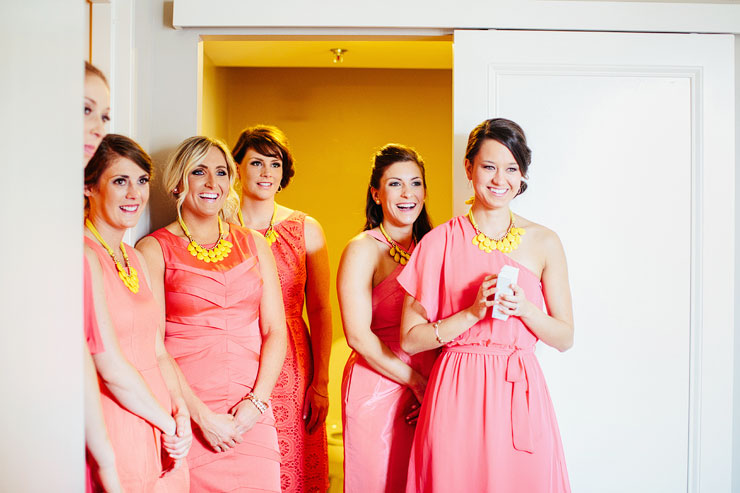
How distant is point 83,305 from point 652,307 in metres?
1.87

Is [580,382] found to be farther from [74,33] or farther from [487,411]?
[74,33]

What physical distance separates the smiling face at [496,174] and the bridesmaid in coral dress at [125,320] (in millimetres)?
897

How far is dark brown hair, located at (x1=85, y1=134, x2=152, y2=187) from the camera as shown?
1300 millimetres

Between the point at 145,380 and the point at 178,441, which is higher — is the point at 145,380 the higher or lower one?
the higher one

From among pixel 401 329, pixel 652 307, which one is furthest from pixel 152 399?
pixel 652 307

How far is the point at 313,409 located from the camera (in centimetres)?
Answer: 239

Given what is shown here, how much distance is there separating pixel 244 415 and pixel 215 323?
290 mm

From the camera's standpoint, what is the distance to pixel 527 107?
2.25 meters

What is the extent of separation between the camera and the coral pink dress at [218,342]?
75.0 inches

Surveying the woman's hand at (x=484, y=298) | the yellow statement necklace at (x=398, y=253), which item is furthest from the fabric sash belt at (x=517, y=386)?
the yellow statement necklace at (x=398, y=253)

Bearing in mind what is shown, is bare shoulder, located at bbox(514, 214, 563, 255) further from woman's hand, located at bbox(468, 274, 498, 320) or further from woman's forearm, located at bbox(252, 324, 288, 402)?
woman's forearm, located at bbox(252, 324, 288, 402)

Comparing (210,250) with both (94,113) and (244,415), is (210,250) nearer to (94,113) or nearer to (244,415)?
(244,415)

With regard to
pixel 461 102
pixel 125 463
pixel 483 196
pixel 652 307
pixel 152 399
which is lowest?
pixel 125 463

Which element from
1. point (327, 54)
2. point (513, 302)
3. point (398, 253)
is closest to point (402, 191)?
point (398, 253)
